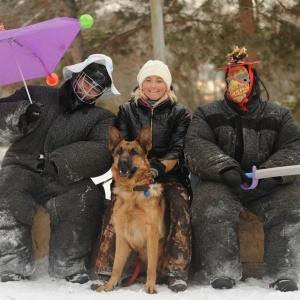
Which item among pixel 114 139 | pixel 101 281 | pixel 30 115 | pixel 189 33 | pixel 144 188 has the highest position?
pixel 189 33

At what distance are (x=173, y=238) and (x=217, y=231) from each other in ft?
1.14

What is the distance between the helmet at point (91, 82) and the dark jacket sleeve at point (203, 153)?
0.84 metres

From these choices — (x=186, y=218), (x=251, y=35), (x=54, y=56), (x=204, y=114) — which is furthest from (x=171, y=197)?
(x=251, y=35)

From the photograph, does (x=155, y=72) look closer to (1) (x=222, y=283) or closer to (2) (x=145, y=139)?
(2) (x=145, y=139)

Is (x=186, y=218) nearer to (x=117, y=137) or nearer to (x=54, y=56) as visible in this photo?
(x=117, y=137)

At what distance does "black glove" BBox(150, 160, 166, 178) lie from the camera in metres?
3.91

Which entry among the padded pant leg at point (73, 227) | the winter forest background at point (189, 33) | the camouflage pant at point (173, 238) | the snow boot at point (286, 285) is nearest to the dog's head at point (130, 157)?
the camouflage pant at point (173, 238)

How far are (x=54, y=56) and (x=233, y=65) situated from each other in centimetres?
161

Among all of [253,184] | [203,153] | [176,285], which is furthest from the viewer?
[203,153]

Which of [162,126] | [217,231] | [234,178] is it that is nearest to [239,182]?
[234,178]

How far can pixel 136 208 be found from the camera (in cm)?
379

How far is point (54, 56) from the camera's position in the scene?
4.63m

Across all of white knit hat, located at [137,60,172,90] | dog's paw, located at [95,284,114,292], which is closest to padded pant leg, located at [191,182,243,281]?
dog's paw, located at [95,284,114,292]

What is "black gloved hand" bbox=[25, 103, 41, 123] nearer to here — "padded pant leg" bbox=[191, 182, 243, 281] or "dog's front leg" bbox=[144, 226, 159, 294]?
Answer: "dog's front leg" bbox=[144, 226, 159, 294]
